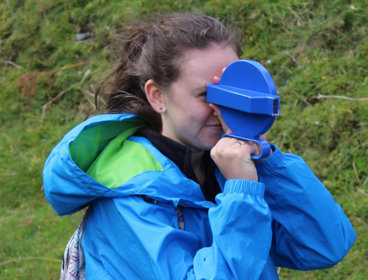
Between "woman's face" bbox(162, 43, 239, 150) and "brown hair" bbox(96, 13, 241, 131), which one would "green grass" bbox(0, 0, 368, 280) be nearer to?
"brown hair" bbox(96, 13, 241, 131)

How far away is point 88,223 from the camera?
2.18 m

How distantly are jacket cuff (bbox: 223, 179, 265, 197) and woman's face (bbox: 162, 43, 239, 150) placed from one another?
12.5 inches

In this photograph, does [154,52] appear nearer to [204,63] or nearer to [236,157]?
[204,63]

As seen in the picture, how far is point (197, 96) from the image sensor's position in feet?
7.02

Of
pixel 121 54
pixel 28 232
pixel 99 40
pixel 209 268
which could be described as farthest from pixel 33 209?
pixel 209 268

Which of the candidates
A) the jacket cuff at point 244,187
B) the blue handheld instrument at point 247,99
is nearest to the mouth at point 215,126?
the blue handheld instrument at point 247,99

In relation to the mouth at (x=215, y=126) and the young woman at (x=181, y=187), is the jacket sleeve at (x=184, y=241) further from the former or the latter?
the mouth at (x=215, y=126)

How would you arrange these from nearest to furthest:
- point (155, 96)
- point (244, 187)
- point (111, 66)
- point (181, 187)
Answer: point (244, 187)
point (181, 187)
point (155, 96)
point (111, 66)

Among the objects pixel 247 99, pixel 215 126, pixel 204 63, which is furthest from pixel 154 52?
pixel 247 99

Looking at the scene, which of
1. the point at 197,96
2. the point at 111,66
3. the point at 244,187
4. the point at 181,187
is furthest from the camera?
the point at 111,66

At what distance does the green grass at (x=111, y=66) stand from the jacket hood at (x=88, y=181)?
41.4 inches

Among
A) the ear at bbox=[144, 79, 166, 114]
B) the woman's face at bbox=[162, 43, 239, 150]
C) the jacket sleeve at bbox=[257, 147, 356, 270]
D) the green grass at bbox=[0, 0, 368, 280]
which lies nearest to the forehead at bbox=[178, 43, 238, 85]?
the woman's face at bbox=[162, 43, 239, 150]

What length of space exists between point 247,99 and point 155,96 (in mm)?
545

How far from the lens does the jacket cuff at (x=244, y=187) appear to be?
1.90m
